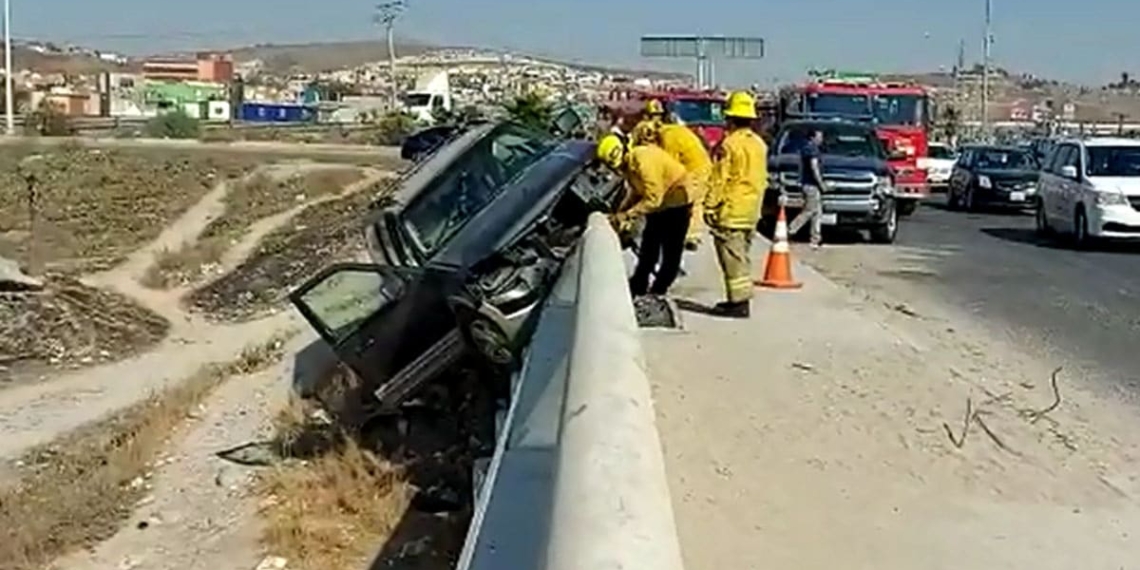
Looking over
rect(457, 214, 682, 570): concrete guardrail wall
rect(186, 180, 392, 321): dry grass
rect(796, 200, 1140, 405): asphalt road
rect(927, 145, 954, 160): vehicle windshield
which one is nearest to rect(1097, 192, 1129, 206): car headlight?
rect(796, 200, 1140, 405): asphalt road

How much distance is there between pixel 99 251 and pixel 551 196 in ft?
79.7

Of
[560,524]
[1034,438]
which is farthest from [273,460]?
[560,524]

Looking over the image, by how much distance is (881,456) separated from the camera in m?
8.96

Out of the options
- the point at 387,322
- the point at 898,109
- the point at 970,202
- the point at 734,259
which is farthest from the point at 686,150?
the point at 970,202

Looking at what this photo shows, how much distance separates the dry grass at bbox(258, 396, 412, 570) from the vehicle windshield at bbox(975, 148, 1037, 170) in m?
28.9

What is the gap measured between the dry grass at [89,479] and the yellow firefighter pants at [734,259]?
4400 mm

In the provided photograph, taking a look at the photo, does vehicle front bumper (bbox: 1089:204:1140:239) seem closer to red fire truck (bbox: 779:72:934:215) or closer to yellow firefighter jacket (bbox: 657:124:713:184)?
red fire truck (bbox: 779:72:934:215)

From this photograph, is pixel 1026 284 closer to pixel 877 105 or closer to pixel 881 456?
pixel 881 456

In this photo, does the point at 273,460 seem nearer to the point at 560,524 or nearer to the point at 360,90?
the point at 560,524

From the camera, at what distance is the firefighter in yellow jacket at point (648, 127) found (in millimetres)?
14781

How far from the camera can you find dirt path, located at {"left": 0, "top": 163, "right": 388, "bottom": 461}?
15.6m

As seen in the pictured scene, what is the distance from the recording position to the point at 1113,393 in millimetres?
11484

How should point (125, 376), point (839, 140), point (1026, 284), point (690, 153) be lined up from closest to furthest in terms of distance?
1. point (690, 153)
2. point (125, 376)
3. point (1026, 284)
4. point (839, 140)

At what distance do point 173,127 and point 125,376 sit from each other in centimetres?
7964
